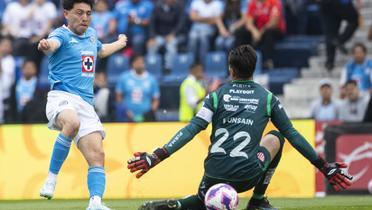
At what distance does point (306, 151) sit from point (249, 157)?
0.55 metres

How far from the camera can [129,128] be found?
15.9m

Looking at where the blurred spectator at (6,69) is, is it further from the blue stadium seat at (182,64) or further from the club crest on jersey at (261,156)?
the club crest on jersey at (261,156)

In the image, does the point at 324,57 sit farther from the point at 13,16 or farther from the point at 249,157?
the point at 249,157

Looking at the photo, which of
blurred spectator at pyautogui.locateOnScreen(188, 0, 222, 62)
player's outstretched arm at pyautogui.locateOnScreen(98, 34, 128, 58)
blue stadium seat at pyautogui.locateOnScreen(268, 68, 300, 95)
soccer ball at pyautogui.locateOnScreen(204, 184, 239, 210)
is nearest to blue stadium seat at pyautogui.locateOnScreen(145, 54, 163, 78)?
blurred spectator at pyautogui.locateOnScreen(188, 0, 222, 62)

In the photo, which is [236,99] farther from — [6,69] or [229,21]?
[229,21]

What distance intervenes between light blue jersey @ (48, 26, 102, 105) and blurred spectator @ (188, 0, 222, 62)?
33.4 feet

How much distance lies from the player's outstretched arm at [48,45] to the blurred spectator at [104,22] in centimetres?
1069

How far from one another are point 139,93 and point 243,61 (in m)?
9.46

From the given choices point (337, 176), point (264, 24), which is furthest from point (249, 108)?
point (264, 24)

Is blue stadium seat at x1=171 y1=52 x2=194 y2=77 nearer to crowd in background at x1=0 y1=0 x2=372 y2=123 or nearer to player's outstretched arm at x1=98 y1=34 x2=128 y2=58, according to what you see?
crowd in background at x1=0 y1=0 x2=372 y2=123

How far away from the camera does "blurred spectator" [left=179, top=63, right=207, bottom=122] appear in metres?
18.0

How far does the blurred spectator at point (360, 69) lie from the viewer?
61.0ft

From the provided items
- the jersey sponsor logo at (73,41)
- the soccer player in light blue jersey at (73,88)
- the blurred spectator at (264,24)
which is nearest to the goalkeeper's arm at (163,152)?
the soccer player in light blue jersey at (73,88)

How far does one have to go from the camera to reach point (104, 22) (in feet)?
69.6
